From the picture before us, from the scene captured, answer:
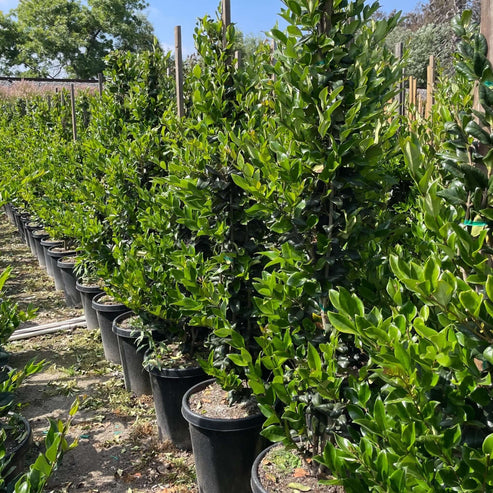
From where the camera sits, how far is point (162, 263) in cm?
336

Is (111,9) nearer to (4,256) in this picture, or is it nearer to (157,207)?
(4,256)

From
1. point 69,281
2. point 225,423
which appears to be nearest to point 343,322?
point 225,423

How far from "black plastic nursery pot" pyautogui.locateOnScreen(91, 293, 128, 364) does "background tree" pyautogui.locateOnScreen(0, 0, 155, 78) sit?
3990 centimetres

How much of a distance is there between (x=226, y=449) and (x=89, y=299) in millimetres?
3007

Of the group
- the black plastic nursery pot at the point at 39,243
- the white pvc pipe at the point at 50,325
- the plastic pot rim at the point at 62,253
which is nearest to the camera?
the white pvc pipe at the point at 50,325

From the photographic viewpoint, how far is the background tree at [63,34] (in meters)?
40.6

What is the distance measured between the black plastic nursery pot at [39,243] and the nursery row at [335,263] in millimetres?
3475

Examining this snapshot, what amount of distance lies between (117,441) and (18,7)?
4738 cm

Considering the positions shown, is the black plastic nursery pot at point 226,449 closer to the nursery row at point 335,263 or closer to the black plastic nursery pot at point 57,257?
the nursery row at point 335,263

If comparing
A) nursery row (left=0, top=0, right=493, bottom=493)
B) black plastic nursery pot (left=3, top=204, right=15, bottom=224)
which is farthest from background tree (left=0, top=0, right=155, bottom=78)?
nursery row (left=0, top=0, right=493, bottom=493)

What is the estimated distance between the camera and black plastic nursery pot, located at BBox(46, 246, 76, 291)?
20.8 feet

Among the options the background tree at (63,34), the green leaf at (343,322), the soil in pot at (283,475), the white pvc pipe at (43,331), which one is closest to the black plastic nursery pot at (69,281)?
the white pvc pipe at (43,331)

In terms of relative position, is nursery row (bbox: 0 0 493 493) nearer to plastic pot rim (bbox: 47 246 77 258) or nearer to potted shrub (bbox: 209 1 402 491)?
potted shrub (bbox: 209 1 402 491)

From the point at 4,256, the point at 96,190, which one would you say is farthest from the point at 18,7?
the point at 96,190
